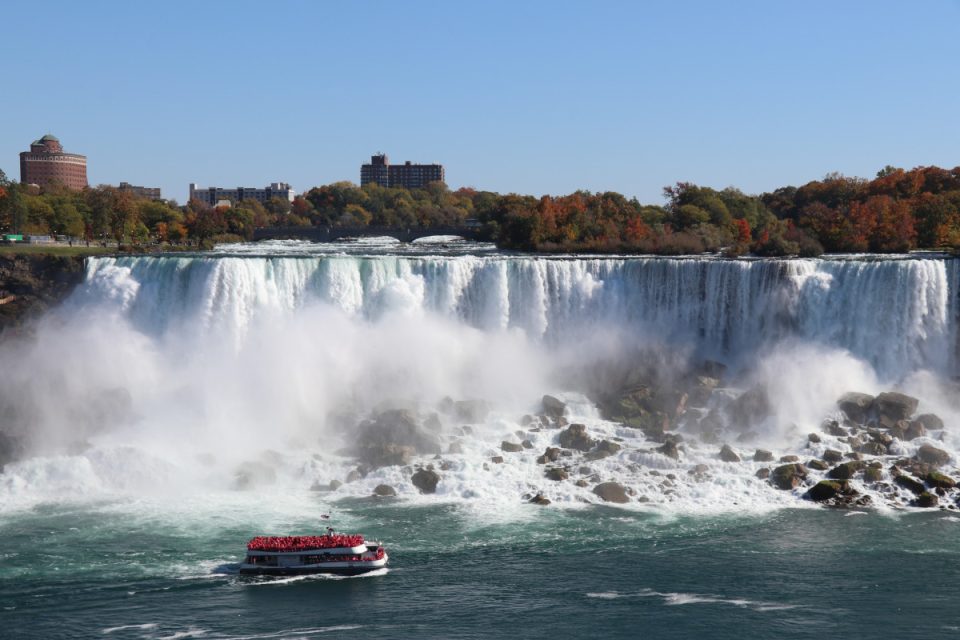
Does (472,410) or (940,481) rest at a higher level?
(472,410)

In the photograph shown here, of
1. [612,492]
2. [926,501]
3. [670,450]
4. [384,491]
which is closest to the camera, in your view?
[926,501]

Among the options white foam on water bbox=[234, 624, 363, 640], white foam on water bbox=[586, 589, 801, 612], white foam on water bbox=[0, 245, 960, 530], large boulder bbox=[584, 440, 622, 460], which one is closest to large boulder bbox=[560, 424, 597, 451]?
large boulder bbox=[584, 440, 622, 460]

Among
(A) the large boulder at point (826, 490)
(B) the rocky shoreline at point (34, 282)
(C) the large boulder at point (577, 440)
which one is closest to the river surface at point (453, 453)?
(A) the large boulder at point (826, 490)

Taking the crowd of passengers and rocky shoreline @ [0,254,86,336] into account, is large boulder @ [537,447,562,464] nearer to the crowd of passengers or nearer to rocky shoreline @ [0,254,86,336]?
the crowd of passengers

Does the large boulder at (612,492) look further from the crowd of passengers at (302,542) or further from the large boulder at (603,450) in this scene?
the crowd of passengers at (302,542)

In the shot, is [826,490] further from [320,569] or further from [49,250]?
[49,250]

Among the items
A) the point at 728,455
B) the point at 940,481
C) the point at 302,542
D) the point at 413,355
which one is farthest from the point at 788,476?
the point at 302,542
